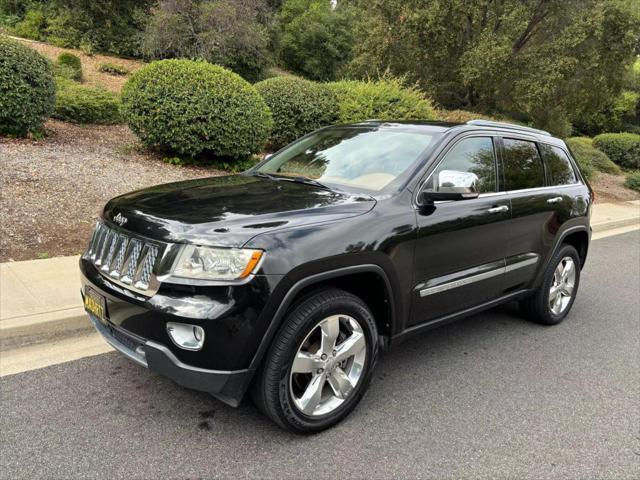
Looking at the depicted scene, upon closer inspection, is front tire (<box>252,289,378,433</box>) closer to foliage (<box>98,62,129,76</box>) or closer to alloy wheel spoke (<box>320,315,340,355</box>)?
alloy wheel spoke (<box>320,315,340,355</box>)

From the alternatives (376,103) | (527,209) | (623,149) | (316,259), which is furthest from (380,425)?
(623,149)

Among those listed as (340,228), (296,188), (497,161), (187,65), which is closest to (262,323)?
(340,228)

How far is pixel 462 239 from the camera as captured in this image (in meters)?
3.64

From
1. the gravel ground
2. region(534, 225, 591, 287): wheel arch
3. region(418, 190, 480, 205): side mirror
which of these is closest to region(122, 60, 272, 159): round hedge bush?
the gravel ground

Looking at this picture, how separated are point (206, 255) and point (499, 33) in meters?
16.5

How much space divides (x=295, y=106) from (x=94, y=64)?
556 inches

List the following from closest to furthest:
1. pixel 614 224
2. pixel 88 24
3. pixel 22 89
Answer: pixel 22 89, pixel 614 224, pixel 88 24

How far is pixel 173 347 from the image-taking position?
105 inches

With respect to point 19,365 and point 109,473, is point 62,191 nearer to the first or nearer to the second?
point 19,365

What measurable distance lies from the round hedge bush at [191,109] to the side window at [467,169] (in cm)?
571

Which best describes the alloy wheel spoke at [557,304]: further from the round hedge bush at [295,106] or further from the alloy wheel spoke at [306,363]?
the round hedge bush at [295,106]

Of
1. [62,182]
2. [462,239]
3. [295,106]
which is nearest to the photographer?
[462,239]

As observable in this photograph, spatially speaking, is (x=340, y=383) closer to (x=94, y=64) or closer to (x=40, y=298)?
(x=40, y=298)

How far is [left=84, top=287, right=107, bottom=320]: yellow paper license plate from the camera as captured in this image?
9.86ft
